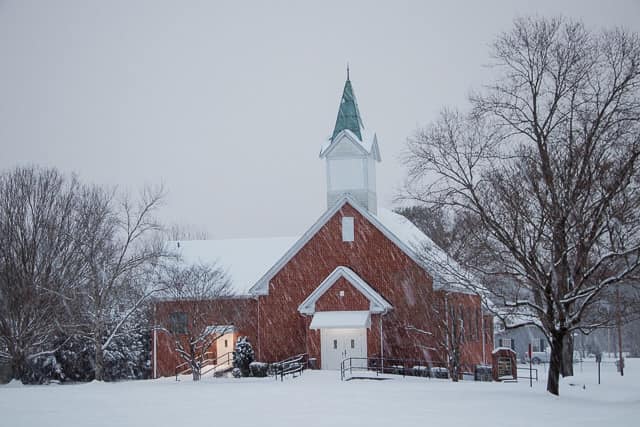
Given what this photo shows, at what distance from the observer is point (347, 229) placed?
38.2 m

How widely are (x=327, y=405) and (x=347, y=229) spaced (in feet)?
60.7

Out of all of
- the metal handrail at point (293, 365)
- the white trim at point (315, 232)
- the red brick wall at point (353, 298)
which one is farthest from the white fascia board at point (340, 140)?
the metal handrail at point (293, 365)

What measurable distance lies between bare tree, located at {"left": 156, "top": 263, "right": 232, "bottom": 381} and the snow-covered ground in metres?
7.69

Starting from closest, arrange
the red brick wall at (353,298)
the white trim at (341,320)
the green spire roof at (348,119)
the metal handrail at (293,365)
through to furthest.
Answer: the metal handrail at (293,365) → the white trim at (341,320) → the red brick wall at (353,298) → the green spire roof at (348,119)

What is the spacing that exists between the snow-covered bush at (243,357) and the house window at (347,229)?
281 inches

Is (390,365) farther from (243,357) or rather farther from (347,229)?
(243,357)

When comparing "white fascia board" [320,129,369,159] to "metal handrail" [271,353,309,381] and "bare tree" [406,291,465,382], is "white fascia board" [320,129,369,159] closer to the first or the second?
"bare tree" [406,291,465,382]

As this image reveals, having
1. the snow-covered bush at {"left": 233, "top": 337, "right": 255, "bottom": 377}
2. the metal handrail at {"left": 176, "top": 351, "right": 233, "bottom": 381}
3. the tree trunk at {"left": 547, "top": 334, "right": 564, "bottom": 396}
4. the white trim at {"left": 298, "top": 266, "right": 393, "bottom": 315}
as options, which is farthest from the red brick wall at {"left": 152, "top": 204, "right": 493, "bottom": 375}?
the tree trunk at {"left": 547, "top": 334, "right": 564, "bottom": 396}

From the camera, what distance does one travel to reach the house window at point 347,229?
3819 centimetres

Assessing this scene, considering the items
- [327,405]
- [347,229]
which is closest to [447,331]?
Result: [347,229]

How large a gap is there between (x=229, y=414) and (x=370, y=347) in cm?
1773

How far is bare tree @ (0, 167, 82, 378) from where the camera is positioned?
34.7 m

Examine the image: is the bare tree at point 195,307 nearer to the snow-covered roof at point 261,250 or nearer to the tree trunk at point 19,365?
the snow-covered roof at point 261,250

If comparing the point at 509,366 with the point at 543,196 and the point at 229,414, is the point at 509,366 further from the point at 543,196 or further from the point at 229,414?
the point at 229,414
